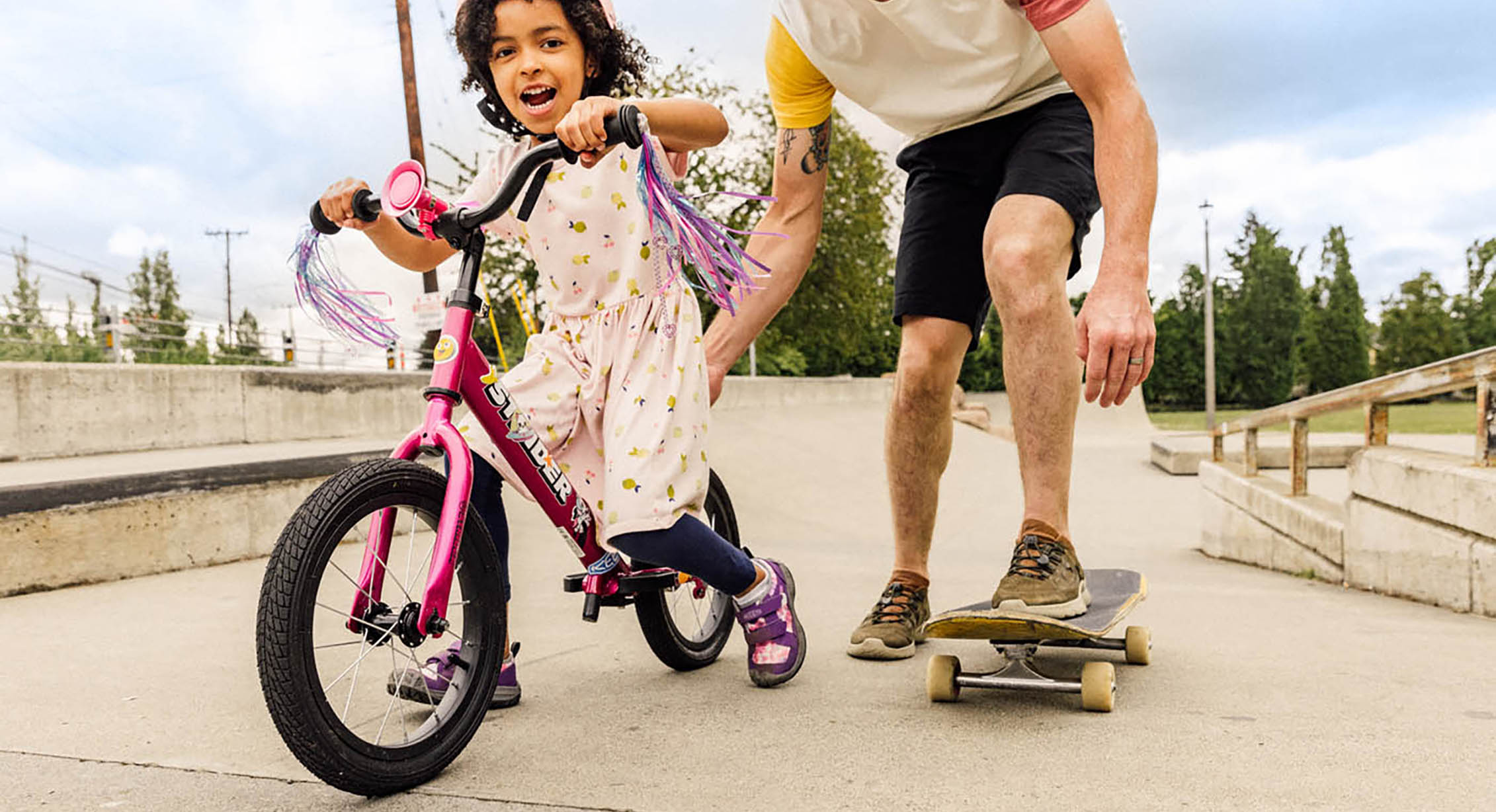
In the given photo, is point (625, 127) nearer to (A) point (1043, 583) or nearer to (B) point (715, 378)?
(B) point (715, 378)

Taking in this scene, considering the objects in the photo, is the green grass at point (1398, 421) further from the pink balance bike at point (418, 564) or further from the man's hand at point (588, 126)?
the man's hand at point (588, 126)

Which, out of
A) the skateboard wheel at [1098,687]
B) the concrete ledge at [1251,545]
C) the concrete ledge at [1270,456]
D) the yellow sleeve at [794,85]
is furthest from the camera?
the concrete ledge at [1270,456]

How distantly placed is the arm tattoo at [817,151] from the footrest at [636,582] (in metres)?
1.14

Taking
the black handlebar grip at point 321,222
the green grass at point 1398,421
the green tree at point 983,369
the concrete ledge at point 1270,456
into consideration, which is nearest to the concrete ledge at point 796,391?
the concrete ledge at point 1270,456

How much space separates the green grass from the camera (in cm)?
2072

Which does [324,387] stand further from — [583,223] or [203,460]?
[583,223]

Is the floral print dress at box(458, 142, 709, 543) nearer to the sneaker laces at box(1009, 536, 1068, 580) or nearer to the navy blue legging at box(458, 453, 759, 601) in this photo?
the navy blue legging at box(458, 453, 759, 601)

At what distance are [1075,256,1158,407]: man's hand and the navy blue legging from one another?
81 centimetres

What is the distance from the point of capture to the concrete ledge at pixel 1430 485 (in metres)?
3.09

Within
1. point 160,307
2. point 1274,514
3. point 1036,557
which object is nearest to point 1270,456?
point 1274,514

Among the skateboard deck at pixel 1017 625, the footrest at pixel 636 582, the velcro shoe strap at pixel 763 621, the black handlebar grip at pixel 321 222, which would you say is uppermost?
the black handlebar grip at pixel 321 222

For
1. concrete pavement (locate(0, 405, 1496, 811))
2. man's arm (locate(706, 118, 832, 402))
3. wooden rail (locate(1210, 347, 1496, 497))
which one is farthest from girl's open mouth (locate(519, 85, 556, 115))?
wooden rail (locate(1210, 347, 1496, 497))

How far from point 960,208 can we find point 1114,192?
68 cm

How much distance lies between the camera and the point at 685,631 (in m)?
2.69
